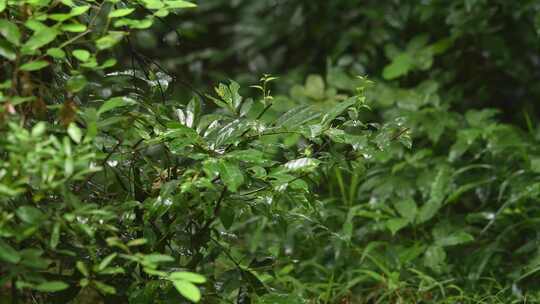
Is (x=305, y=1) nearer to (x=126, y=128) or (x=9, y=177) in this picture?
(x=126, y=128)

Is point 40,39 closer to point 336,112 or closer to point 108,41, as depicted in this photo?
point 108,41

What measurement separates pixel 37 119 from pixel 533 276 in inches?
69.3

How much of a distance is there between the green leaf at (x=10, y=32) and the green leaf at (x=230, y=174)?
1.53 ft

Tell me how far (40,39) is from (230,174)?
45 centimetres

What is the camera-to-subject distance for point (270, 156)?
1933 millimetres

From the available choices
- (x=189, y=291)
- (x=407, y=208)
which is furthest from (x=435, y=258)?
(x=189, y=291)

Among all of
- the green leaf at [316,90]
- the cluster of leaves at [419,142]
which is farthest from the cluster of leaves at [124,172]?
the green leaf at [316,90]

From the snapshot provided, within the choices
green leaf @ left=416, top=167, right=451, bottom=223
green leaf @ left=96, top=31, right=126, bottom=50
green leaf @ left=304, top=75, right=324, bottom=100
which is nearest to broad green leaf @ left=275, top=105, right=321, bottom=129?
green leaf @ left=96, top=31, right=126, bottom=50

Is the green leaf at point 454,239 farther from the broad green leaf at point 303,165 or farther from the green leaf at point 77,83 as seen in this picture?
the green leaf at point 77,83

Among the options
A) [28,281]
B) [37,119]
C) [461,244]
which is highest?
[37,119]

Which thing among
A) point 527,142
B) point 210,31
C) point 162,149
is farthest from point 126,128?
point 210,31

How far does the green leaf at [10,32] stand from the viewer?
4.98ft

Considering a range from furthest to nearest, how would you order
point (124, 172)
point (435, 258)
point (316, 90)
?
point (316, 90), point (435, 258), point (124, 172)

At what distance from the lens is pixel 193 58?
15.7 ft
